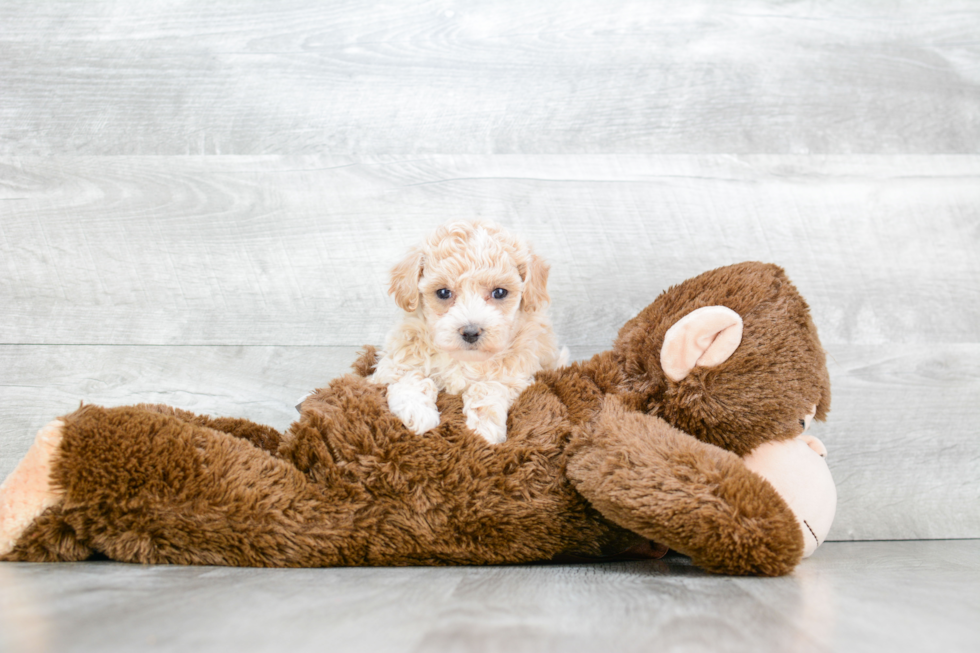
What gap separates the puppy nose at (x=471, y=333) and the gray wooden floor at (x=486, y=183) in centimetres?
54

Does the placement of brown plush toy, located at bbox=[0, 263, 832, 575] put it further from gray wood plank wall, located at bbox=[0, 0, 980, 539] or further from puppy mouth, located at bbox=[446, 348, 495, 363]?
gray wood plank wall, located at bbox=[0, 0, 980, 539]

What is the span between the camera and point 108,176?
189 cm

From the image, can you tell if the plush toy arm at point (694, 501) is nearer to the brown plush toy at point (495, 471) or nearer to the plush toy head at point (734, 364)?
the brown plush toy at point (495, 471)

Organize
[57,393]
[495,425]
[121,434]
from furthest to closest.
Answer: [57,393] → [495,425] → [121,434]

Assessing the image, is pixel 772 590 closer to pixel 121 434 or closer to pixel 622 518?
pixel 622 518

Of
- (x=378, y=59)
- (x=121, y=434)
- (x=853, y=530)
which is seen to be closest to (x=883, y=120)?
(x=853, y=530)

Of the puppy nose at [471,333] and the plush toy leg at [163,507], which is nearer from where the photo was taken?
the plush toy leg at [163,507]

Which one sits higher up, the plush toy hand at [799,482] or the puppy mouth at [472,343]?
the puppy mouth at [472,343]

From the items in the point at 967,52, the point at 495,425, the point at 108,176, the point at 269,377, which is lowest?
the point at 495,425

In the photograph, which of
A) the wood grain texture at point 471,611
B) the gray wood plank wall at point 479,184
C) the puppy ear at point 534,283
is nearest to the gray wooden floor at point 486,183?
the gray wood plank wall at point 479,184

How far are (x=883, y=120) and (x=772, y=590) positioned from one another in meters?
1.58

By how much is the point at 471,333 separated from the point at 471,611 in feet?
2.01

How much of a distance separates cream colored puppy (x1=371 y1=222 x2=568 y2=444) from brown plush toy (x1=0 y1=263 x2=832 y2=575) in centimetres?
5

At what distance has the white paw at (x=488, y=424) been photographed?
1401 millimetres
